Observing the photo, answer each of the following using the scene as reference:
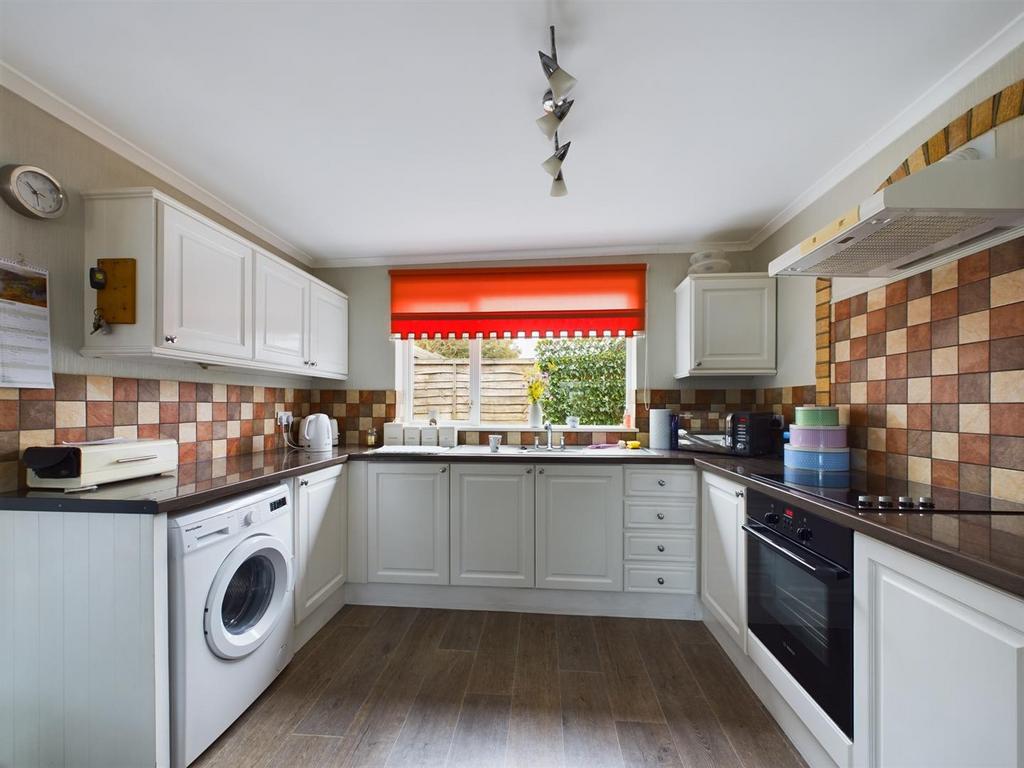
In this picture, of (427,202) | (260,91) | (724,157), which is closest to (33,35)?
(260,91)

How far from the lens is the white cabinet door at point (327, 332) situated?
115 inches

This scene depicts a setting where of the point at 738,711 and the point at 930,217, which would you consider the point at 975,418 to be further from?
the point at 738,711

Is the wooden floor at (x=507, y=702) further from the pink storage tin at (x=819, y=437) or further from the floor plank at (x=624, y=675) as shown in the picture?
the pink storage tin at (x=819, y=437)

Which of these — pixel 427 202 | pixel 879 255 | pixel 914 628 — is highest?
pixel 427 202

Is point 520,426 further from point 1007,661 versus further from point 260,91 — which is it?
point 1007,661

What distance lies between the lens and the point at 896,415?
1790 mm

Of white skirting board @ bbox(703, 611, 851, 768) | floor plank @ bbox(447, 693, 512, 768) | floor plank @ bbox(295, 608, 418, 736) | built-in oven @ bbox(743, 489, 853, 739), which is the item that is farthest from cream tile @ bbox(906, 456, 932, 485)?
floor plank @ bbox(295, 608, 418, 736)

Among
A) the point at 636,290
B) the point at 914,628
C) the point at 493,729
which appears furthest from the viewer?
the point at 636,290

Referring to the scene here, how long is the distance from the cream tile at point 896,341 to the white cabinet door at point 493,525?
70.1 inches

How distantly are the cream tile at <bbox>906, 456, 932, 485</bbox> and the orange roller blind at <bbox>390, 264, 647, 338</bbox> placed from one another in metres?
1.73

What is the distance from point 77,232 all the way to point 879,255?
3047 millimetres

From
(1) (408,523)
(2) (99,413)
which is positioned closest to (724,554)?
(1) (408,523)

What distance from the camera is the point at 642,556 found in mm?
2578

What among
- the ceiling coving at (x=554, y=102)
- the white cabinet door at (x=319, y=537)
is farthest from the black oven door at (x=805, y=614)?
the white cabinet door at (x=319, y=537)
